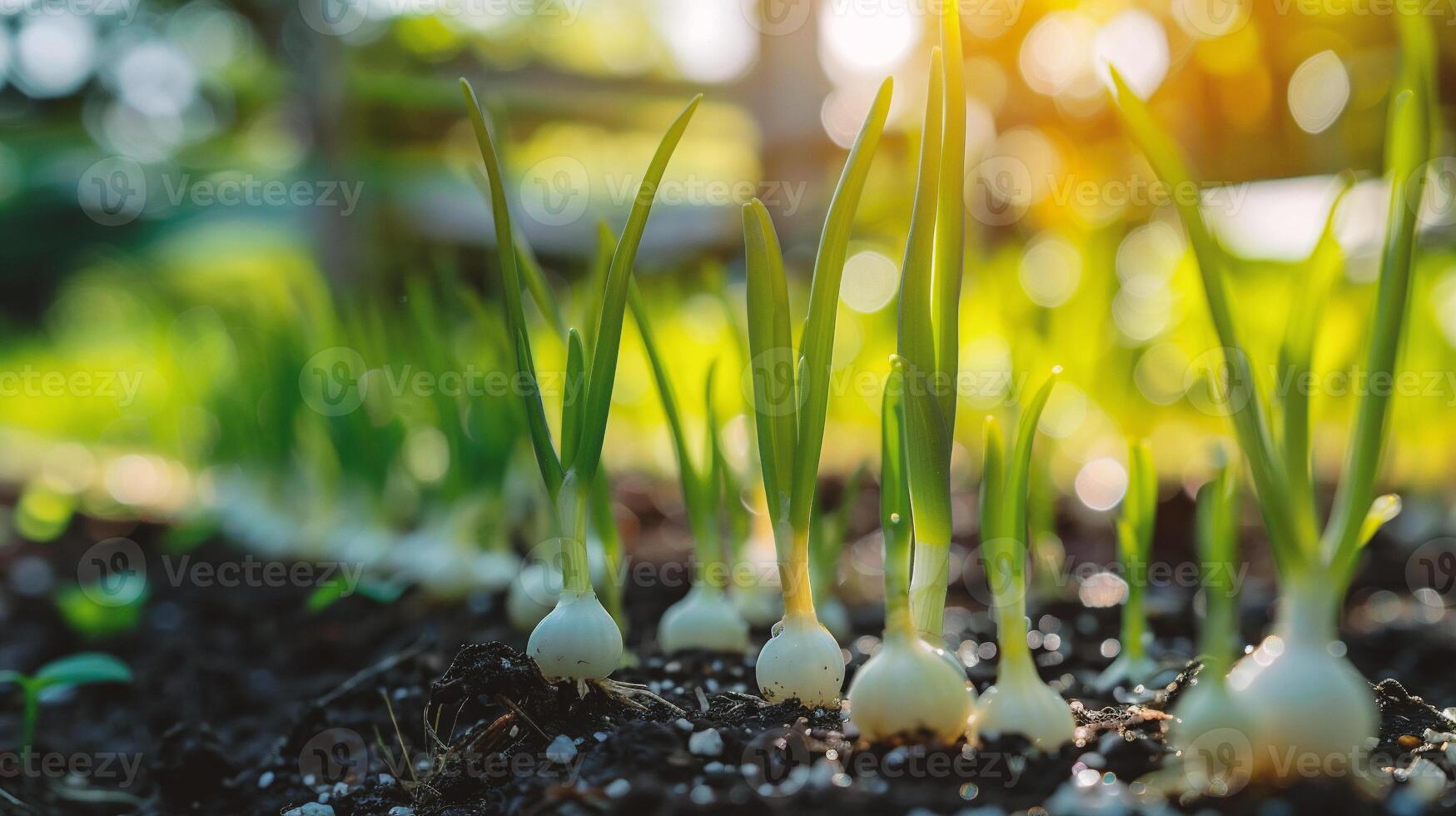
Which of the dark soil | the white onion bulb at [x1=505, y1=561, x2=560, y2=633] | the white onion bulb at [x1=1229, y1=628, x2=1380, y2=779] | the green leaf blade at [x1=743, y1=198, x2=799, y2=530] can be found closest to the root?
the dark soil

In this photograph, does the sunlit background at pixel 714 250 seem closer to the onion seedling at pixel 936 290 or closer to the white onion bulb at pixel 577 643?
the onion seedling at pixel 936 290

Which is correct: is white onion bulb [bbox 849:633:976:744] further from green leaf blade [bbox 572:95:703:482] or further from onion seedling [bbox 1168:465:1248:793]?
green leaf blade [bbox 572:95:703:482]

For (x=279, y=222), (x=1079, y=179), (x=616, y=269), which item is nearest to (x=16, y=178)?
(x=279, y=222)

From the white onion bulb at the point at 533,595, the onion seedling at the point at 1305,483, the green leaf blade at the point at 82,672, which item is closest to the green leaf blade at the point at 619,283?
the onion seedling at the point at 1305,483

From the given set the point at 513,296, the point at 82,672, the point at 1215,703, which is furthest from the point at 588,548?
the point at 1215,703

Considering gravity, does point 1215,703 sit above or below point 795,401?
below

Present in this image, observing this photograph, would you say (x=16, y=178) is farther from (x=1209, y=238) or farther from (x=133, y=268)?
(x=1209, y=238)

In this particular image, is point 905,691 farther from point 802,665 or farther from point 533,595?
point 533,595
